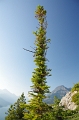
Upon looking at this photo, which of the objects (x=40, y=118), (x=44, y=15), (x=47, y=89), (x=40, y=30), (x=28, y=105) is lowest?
(x=40, y=118)

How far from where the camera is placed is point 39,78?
63.4 feet

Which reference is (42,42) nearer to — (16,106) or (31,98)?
(31,98)

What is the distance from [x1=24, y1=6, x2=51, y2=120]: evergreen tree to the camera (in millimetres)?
17984

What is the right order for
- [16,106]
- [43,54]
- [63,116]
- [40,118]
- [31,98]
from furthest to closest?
[16,106]
[63,116]
[43,54]
[31,98]
[40,118]

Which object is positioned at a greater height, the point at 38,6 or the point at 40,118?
the point at 38,6

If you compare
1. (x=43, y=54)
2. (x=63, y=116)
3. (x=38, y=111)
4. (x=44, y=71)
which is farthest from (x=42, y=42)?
(x=63, y=116)

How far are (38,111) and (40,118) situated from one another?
3.13 feet

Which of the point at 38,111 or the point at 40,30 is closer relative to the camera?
the point at 38,111

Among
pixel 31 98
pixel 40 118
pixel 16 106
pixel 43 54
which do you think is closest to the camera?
pixel 40 118

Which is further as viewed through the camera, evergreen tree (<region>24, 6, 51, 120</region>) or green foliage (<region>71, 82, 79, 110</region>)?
green foliage (<region>71, 82, 79, 110</region>)

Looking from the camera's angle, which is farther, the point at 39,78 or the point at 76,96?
the point at 76,96

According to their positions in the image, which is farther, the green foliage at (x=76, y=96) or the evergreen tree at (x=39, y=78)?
the green foliage at (x=76, y=96)

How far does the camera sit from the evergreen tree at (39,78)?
1798cm

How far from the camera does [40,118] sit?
17531mm
